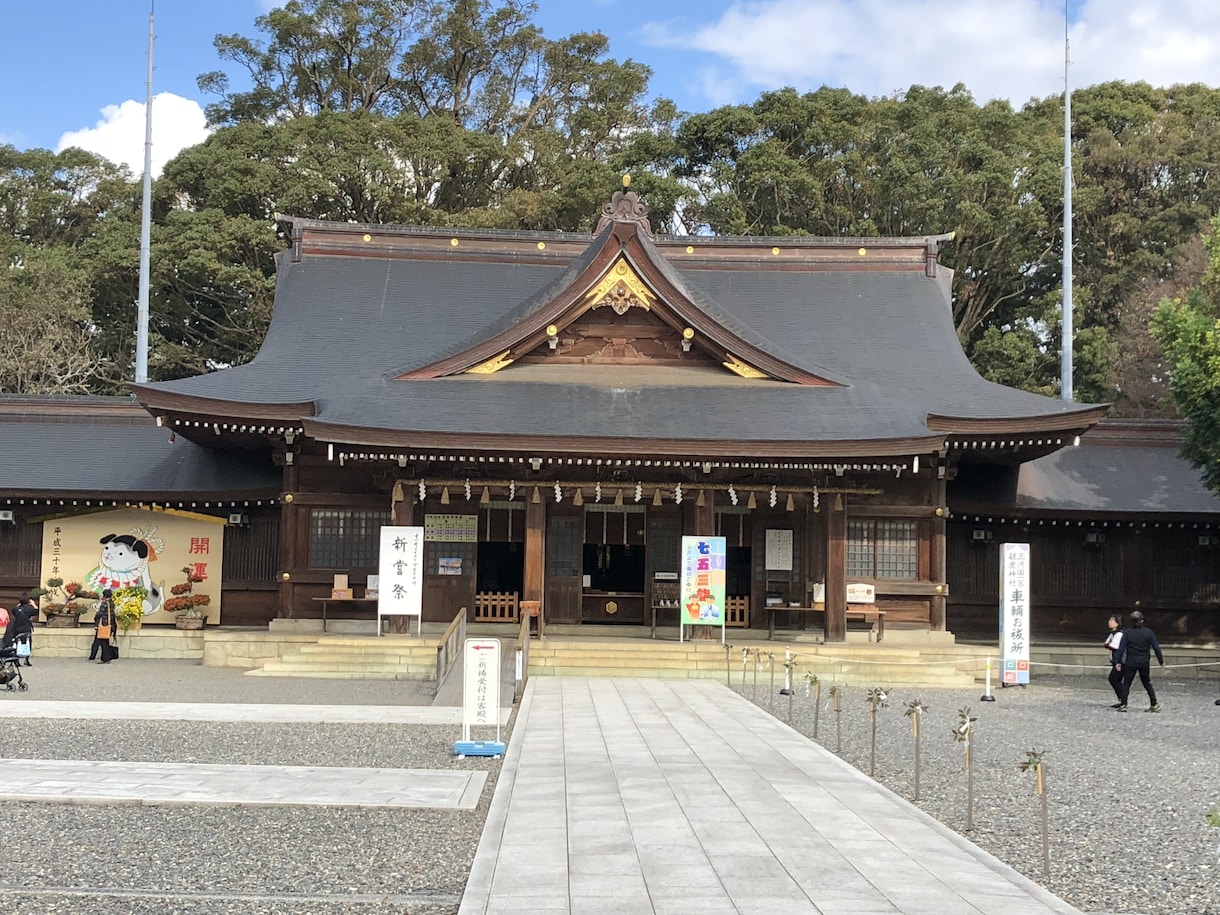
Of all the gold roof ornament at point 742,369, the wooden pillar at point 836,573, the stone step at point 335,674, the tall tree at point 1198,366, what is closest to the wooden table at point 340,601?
the stone step at point 335,674

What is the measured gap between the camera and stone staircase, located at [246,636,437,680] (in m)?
17.7

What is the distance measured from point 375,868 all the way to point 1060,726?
987 centimetres

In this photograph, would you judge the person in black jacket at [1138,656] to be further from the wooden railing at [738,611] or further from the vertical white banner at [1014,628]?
the wooden railing at [738,611]

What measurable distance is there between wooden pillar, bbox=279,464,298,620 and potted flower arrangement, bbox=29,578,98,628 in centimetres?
400

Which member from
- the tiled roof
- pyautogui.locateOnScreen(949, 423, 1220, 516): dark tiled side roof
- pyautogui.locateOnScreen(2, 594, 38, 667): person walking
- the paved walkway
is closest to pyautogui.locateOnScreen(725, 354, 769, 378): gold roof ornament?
the tiled roof

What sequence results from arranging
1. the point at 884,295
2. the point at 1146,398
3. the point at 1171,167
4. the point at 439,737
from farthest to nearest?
the point at 1171,167 → the point at 1146,398 → the point at 884,295 → the point at 439,737

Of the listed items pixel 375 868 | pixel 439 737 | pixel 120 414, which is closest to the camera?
pixel 375 868

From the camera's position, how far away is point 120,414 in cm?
2372

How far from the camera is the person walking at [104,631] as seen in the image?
18.9 meters

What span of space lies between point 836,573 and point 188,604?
1200 centimetres

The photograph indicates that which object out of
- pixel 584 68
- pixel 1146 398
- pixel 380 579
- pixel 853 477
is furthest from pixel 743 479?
pixel 584 68

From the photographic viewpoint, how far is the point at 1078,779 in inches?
404

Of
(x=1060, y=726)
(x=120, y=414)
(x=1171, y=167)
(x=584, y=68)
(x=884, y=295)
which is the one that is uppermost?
(x=584, y=68)

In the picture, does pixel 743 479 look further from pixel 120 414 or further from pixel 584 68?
pixel 584 68
